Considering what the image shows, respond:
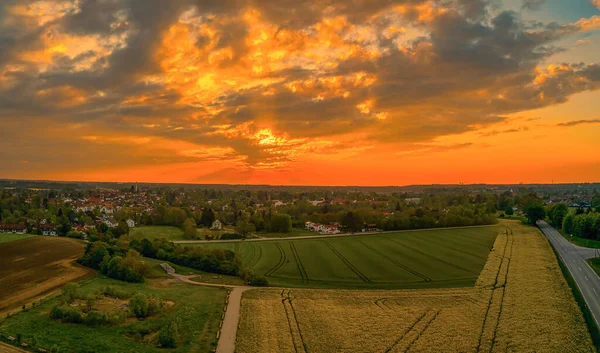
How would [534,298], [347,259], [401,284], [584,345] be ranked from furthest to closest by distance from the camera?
1. [347,259]
2. [401,284]
3. [534,298]
4. [584,345]

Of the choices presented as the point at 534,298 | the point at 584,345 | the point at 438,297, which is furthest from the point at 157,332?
the point at 534,298

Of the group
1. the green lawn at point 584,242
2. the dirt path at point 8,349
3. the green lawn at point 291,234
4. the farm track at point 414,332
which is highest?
the green lawn at point 584,242

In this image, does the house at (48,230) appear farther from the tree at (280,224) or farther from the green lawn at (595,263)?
the green lawn at (595,263)

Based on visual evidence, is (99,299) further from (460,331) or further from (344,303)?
(460,331)

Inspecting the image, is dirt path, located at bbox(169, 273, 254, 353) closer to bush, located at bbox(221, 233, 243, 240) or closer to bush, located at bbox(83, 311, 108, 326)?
bush, located at bbox(83, 311, 108, 326)

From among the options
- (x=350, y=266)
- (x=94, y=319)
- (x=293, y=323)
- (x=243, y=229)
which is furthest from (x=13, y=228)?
(x=293, y=323)

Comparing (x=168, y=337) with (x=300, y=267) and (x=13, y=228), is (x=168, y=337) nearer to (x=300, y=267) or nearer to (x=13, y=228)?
(x=300, y=267)

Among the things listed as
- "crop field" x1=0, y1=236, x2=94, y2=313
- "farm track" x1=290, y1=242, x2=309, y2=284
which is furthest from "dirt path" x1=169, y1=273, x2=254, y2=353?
"crop field" x1=0, y1=236, x2=94, y2=313

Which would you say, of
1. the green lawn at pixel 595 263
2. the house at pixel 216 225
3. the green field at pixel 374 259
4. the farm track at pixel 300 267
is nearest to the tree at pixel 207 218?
the house at pixel 216 225
